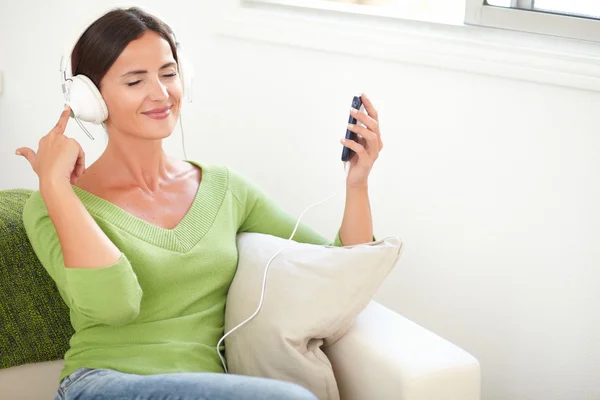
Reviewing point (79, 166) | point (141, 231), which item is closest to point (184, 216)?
point (141, 231)

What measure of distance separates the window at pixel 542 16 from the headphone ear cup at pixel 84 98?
0.92m

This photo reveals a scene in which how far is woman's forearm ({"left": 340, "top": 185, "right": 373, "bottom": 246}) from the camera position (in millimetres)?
1856

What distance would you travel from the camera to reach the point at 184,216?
1791 millimetres

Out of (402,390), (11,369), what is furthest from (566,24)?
(11,369)

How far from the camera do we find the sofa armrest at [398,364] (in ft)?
4.98

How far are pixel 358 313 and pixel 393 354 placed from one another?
0.47 ft

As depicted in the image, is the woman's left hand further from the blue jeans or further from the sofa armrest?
the blue jeans

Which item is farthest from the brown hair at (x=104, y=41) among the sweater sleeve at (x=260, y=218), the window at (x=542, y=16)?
the window at (x=542, y=16)

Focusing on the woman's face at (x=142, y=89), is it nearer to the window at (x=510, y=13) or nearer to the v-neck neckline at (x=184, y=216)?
the v-neck neckline at (x=184, y=216)

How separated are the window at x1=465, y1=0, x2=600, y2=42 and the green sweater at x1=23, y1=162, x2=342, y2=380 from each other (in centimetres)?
78

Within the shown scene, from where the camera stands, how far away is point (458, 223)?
7.06ft

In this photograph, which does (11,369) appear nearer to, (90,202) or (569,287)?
(90,202)

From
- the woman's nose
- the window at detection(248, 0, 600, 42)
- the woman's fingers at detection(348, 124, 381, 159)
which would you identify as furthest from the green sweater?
the window at detection(248, 0, 600, 42)

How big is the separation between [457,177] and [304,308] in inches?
26.2
